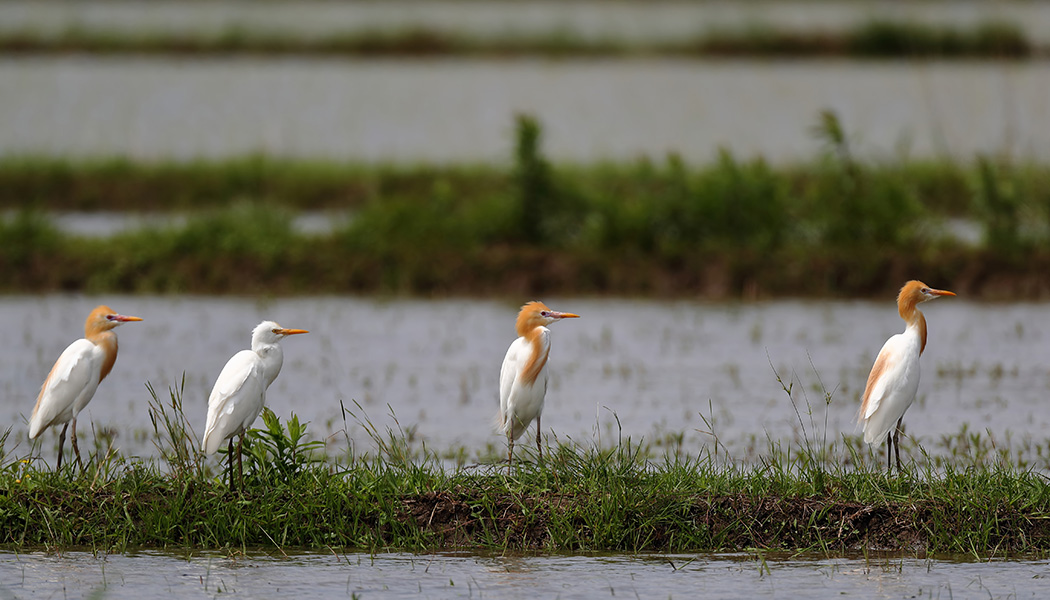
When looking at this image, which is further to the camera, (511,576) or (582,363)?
(582,363)

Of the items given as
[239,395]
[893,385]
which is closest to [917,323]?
[893,385]

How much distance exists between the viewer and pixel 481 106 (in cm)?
2573

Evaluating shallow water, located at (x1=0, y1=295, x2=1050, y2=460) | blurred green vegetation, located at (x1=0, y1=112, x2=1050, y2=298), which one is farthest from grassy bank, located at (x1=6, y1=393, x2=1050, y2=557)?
blurred green vegetation, located at (x1=0, y1=112, x2=1050, y2=298)

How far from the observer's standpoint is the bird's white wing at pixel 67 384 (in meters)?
6.12

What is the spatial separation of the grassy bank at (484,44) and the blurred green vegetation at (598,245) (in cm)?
1593

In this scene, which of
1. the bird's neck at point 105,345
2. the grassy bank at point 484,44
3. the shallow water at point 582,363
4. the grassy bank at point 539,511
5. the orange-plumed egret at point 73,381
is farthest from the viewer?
the grassy bank at point 484,44

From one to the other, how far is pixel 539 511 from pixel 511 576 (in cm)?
46

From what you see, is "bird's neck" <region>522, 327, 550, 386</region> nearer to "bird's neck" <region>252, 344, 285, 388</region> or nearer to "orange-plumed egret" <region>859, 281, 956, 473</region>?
"bird's neck" <region>252, 344, 285, 388</region>

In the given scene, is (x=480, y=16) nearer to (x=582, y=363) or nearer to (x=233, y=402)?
(x=582, y=363)

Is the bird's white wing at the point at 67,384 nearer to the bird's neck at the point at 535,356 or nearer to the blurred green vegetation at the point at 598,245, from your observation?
the bird's neck at the point at 535,356

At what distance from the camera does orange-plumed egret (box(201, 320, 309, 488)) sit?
19.0 feet

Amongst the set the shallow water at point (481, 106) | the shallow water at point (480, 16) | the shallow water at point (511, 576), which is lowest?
the shallow water at point (511, 576)

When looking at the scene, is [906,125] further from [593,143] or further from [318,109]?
[318,109]

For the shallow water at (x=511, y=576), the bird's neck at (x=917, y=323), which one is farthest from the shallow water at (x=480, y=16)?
the shallow water at (x=511, y=576)
